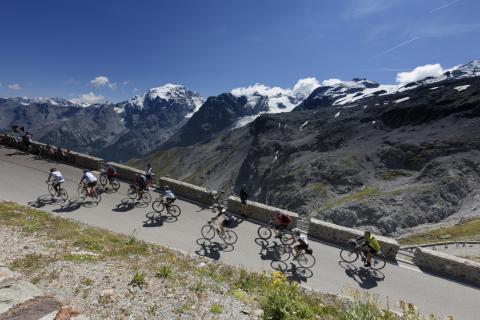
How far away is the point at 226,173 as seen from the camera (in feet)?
584

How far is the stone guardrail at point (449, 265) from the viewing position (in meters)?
16.9

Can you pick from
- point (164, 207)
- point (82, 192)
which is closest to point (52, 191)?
point (82, 192)

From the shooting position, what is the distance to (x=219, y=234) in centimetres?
1792

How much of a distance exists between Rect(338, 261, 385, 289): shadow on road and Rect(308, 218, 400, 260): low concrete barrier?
242 centimetres

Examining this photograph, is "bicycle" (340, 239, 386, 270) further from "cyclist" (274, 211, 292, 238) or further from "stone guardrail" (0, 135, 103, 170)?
"stone guardrail" (0, 135, 103, 170)

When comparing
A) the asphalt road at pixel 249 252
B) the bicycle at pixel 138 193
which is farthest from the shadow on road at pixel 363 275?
the bicycle at pixel 138 193

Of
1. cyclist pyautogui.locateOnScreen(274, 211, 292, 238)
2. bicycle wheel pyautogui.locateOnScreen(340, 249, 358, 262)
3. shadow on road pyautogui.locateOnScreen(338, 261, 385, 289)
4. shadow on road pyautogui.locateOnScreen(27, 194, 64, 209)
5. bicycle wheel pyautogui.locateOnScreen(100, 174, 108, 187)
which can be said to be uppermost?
cyclist pyautogui.locateOnScreen(274, 211, 292, 238)

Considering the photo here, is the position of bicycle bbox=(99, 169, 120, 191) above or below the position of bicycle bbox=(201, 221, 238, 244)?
above

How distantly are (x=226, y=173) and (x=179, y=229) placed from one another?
159 metres

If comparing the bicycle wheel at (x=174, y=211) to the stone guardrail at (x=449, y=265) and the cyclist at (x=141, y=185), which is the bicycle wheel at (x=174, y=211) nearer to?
the cyclist at (x=141, y=185)

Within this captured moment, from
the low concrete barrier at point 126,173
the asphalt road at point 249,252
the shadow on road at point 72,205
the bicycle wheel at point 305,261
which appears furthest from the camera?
the low concrete barrier at point 126,173

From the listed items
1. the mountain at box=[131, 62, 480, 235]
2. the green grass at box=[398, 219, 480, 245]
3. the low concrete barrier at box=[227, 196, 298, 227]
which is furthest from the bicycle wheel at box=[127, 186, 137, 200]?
the mountain at box=[131, 62, 480, 235]

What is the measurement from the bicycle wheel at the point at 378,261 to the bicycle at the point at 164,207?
12415 millimetres

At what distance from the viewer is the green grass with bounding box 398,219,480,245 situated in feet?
160
